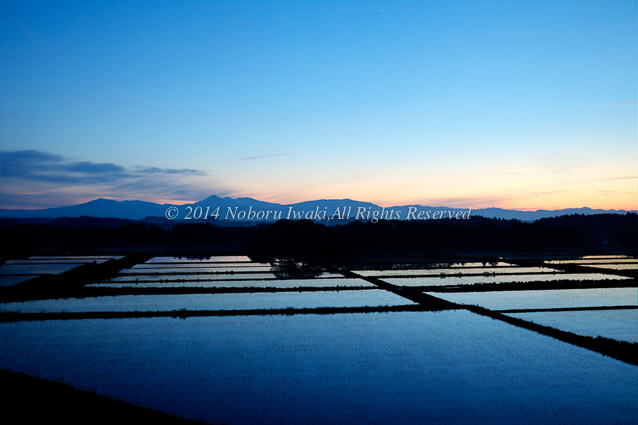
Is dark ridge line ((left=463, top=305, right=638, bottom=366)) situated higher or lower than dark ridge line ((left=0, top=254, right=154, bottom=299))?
higher

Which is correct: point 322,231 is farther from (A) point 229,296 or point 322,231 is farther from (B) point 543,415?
(B) point 543,415

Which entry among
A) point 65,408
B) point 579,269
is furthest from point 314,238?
point 65,408

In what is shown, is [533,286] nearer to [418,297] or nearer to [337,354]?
[418,297]

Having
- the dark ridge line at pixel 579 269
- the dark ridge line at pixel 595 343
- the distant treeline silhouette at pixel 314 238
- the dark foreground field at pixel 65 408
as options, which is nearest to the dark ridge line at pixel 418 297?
the dark ridge line at pixel 595 343

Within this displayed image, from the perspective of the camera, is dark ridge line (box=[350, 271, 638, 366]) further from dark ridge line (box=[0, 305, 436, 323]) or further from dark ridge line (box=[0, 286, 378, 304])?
dark ridge line (box=[0, 286, 378, 304])

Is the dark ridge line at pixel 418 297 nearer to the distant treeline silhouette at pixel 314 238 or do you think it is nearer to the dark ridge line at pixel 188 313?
the dark ridge line at pixel 188 313

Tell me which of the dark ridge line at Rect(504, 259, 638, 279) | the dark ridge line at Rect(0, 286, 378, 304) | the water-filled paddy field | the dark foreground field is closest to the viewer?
the dark foreground field

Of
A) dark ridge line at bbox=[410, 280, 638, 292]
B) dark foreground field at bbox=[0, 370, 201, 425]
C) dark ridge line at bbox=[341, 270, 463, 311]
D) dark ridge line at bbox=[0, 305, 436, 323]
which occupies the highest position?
dark ridge line at bbox=[410, 280, 638, 292]

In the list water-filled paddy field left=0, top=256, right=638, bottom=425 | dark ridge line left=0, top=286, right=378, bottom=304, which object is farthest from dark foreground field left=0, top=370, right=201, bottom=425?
dark ridge line left=0, top=286, right=378, bottom=304
